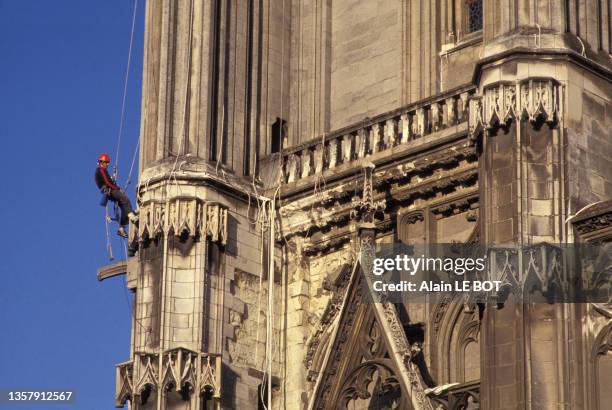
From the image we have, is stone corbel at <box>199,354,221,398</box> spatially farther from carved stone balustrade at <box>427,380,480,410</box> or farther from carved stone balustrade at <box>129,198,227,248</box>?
carved stone balustrade at <box>427,380,480,410</box>

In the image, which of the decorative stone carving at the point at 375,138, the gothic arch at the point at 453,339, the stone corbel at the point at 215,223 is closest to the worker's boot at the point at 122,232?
the stone corbel at the point at 215,223

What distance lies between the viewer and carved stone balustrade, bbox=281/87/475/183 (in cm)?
3142

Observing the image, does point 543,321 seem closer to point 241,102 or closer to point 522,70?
point 522,70

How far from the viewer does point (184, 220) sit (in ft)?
103

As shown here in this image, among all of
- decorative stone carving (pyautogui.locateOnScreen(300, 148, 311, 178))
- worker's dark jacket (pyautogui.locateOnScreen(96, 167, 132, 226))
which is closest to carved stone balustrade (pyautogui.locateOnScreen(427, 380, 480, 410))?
decorative stone carving (pyautogui.locateOnScreen(300, 148, 311, 178))

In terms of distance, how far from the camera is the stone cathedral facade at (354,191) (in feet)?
89.7

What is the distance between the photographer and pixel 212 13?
32.9m

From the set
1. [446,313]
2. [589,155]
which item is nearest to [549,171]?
[589,155]

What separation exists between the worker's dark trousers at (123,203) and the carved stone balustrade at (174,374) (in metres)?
2.82

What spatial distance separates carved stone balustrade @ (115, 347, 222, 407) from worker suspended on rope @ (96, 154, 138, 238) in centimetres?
275

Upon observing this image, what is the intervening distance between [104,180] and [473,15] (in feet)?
20.9

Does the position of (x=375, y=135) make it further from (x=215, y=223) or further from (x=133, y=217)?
(x=133, y=217)

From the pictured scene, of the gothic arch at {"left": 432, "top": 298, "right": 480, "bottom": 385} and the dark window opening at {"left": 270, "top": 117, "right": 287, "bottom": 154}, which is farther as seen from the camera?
the dark window opening at {"left": 270, "top": 117, "right": 287, "bottom": 154}

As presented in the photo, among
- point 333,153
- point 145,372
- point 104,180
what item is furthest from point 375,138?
point 145,372
